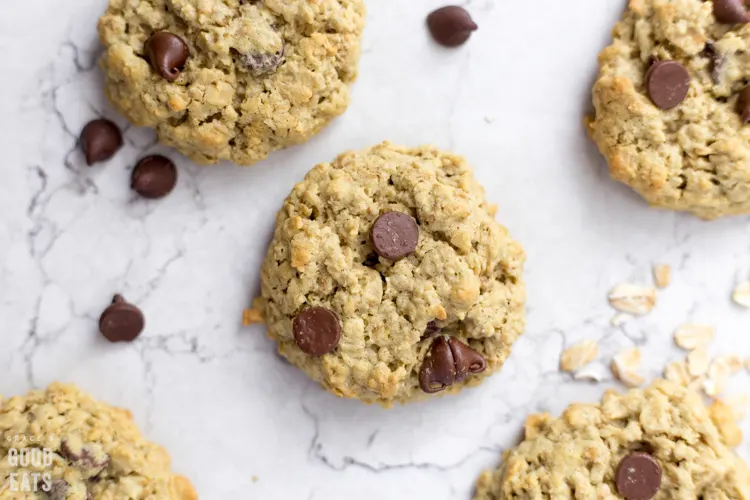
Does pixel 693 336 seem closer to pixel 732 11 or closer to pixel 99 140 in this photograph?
pixel 732 11

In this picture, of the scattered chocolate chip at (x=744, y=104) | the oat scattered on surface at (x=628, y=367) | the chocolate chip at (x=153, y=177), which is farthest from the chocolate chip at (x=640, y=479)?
the chocolate chip at (x=153, y=177)

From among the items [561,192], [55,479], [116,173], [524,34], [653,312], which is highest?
[524,34]

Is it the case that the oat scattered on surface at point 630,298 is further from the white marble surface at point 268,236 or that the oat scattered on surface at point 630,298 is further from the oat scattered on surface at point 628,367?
the oat scattered on surface at point 628,367

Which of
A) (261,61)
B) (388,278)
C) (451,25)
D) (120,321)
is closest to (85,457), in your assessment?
(120,321)

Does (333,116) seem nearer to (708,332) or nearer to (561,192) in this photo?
(561,192)

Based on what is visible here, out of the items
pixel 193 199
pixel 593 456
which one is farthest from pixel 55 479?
pixel 593 456

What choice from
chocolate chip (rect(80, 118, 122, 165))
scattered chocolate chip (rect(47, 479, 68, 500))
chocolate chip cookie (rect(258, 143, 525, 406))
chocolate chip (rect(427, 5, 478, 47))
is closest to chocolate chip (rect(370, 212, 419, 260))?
chocolate chip cookie (rect(258, 143, 525, 406))
